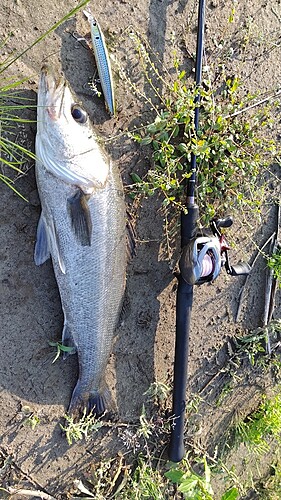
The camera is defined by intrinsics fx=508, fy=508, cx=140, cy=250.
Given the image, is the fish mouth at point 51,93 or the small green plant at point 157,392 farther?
the small green plant at point 157,392

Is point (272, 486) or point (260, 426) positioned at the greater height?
point (260, 426)

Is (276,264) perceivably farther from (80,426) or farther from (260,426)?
(80,426)

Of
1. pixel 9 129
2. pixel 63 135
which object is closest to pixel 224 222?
pixel 63 135

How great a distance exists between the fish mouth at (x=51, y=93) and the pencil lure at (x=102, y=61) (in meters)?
0.47

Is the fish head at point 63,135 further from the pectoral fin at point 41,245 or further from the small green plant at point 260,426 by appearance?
the small green plant at point 260,426

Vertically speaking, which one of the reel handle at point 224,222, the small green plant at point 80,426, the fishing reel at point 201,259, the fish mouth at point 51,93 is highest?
the fish mouth at point 51,93

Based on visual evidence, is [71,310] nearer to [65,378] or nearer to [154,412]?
[65,378]

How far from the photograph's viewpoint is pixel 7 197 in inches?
124

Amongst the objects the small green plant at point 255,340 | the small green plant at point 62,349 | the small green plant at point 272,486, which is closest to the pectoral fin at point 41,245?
the small green plant at point 62,349

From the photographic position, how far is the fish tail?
133 inches

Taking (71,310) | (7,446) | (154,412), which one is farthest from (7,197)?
(154,412)

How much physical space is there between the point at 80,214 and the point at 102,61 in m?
1.02

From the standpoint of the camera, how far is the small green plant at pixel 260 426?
13.1ft

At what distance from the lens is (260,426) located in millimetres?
4016
